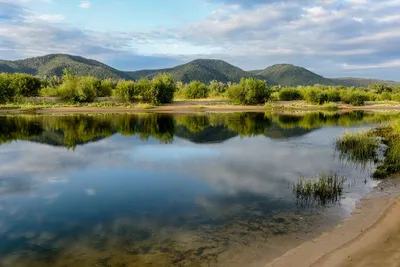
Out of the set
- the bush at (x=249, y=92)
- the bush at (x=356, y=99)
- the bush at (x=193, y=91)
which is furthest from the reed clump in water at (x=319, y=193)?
the bush at (x=193, y=91)

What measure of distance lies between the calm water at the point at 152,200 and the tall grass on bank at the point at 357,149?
34.8 inches

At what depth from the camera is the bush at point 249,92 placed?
77875 mm

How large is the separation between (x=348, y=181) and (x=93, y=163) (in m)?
14.5

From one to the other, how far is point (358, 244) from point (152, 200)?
7769 millimetres

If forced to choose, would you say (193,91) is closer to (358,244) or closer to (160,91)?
(160,91)

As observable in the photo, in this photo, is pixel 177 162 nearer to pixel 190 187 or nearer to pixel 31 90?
pixel 190 187

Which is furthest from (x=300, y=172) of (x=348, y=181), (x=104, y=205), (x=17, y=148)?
(x=17, y=148)

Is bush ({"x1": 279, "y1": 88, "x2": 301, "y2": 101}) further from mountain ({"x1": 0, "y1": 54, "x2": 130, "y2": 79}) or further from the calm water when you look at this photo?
mountain ({"x1": 0, "y1": 54, "x2": 130, "y2": 79})

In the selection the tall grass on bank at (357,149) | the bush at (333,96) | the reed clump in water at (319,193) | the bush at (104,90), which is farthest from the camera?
the bush at (333,96)

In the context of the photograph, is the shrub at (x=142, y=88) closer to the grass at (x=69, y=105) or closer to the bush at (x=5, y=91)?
the grass at (x=69, y=105)

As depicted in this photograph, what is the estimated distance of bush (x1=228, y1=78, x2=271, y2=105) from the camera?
255 ft

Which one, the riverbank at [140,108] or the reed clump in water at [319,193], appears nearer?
the reed clump in water at [319,193]

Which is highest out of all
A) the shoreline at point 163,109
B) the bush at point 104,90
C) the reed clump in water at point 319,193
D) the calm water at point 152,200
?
the bush at point 104,90

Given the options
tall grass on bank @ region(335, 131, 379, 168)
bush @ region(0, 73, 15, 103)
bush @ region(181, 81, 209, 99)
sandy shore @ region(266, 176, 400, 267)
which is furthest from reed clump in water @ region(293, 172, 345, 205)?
bush @ region(181, 81, 209, 99)
